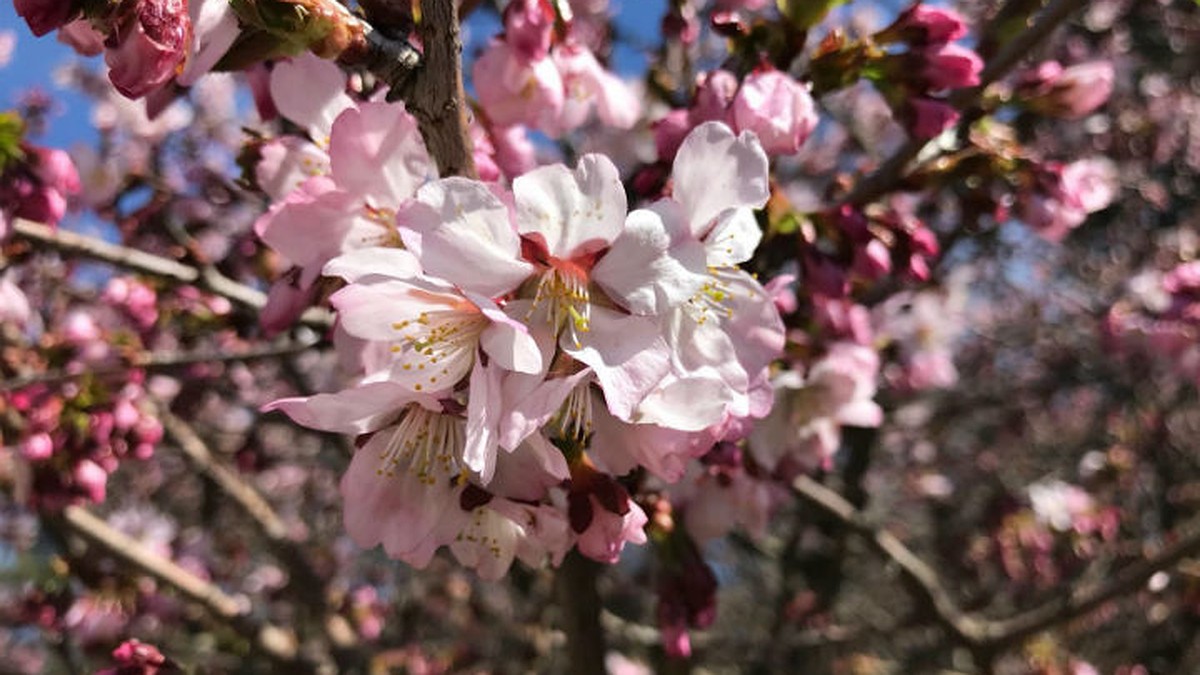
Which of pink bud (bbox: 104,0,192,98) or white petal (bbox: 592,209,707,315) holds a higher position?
pink bud (bbox: 104,0,192,98)

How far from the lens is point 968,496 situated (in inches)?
239

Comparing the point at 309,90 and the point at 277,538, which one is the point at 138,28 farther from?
the point at 277,538

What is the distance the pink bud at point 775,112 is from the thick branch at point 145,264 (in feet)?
2.83

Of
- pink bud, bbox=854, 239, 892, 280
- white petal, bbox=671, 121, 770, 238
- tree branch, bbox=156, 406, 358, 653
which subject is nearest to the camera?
white petal, bbox=671, 121, 770, 238

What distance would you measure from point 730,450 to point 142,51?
1.01 metres

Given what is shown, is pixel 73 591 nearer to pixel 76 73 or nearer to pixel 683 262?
pixel 683 262

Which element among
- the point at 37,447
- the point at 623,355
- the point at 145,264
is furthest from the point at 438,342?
the point at 37,447

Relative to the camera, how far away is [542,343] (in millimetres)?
1071

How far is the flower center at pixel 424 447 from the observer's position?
3.85ft

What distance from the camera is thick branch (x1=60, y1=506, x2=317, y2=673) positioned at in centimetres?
264

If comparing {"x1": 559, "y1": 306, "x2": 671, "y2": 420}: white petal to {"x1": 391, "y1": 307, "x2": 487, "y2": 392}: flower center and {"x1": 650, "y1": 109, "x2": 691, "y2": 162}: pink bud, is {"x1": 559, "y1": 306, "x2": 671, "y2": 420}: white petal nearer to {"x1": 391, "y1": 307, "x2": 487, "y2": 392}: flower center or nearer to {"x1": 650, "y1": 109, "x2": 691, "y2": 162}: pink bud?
{"x1": 391, "y1": 307, "x2": 487, "y2": 392}: flower center

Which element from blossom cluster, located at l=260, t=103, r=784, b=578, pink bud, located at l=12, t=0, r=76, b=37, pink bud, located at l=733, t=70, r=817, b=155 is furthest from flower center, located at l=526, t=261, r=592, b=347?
pink bud, located at l=12, t=0, r=76, b=37

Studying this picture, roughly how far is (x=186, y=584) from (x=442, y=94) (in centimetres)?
223

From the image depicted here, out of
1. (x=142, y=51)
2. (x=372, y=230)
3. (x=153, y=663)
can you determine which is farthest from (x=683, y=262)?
(x=153, y=663)
